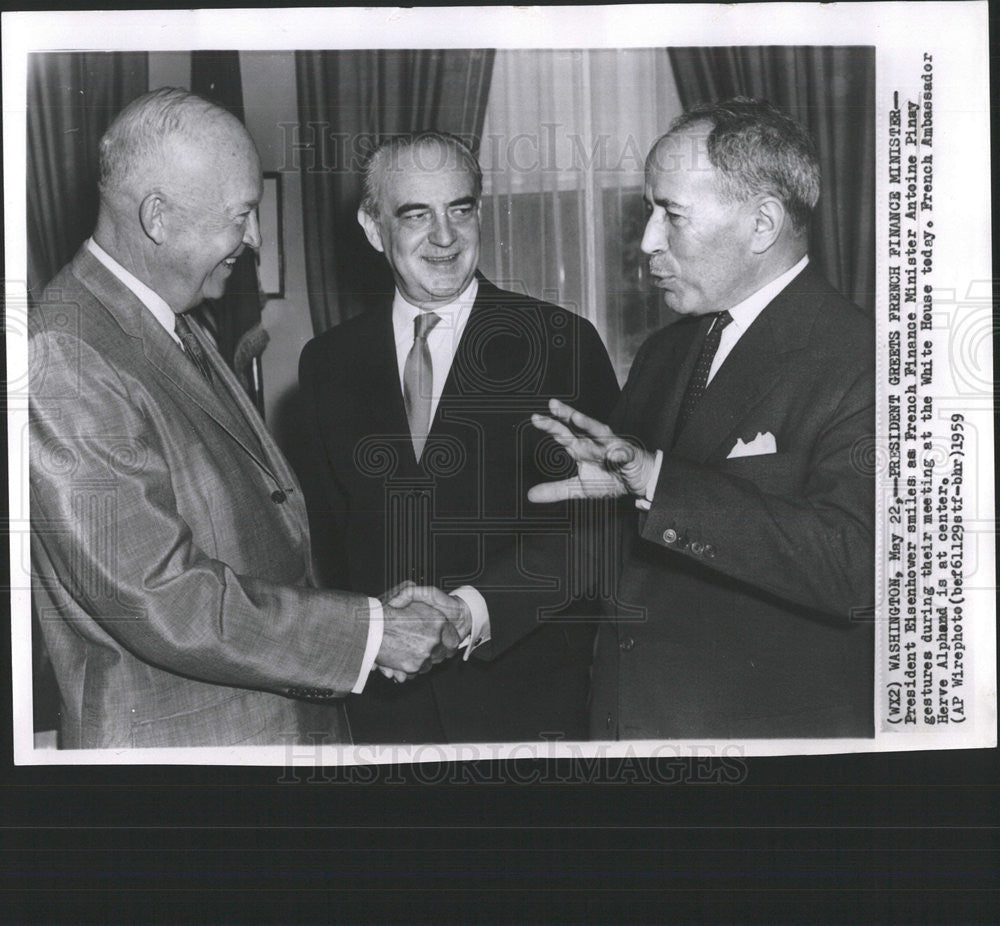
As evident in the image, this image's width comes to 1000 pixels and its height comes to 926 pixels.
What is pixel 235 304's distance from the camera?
2.18 m

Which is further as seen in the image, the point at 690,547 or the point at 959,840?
the point at 959,840

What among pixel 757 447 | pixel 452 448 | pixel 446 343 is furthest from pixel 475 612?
pixel 757 447

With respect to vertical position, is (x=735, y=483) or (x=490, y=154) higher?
(x=490, y=154)

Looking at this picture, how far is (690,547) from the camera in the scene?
2.07 metres

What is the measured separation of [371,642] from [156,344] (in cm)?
73

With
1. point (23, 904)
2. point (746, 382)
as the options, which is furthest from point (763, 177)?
point (23, 904)

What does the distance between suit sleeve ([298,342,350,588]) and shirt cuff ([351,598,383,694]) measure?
0.08 meters

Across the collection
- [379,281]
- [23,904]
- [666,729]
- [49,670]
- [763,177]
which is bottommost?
[23,904]

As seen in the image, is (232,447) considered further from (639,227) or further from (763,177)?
(763,177)

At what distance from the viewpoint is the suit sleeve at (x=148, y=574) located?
210cm

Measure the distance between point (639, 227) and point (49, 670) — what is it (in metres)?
1.54

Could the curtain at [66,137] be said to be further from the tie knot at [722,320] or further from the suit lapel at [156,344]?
the tie knot at [722,320]

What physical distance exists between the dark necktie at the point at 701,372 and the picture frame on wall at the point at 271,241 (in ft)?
2.80

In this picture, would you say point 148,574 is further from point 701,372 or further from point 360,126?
point 701,372
